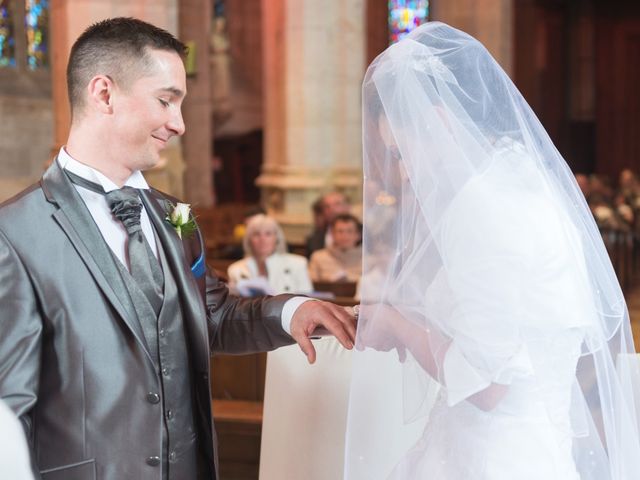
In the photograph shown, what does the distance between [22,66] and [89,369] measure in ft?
47.3

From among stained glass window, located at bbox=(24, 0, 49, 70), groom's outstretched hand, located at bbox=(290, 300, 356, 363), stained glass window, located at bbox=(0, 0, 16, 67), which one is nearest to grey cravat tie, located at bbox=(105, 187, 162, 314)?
groom's outstretched hand, located at bbox=(290, 300, 356, 363)

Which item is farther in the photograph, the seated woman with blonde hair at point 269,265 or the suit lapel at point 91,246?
the seated woman with blonde hair at point 269,265

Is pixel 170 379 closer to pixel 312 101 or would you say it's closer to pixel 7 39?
pixel 312 101

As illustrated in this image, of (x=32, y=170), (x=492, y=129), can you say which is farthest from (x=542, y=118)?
(x=492, y=129)

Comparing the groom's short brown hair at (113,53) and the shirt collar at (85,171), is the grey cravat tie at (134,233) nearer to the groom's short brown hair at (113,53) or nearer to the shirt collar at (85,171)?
the shirt collar at (85,171)

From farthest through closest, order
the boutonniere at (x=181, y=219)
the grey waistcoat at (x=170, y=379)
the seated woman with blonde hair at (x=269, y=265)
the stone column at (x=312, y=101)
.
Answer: the stone column at (x=312, y=101) → the seated woman with blonde hair at (x=269, y=265) → the boutonniere at (x=181, y=219) → the grey waistcoat at (x=170, y=379)

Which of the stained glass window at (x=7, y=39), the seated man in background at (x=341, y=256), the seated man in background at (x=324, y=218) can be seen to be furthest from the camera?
the stained glass window at (x=7, y=39)

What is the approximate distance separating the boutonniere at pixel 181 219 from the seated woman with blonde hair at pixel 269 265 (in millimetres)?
5481

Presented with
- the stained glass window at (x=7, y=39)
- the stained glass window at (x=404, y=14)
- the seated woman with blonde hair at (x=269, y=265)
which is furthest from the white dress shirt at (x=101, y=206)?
the stained glass window at (x=404, y=14)

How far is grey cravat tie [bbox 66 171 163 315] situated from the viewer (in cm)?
236

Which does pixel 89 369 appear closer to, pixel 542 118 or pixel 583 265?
pixel 583 265

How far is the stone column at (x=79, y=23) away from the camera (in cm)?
929

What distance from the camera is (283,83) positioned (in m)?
13.1

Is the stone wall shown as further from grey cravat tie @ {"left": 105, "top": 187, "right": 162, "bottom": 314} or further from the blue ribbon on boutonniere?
grey cravat tie @ {"left": 105, "top": 187, "right": 162, "bottom": 314}
